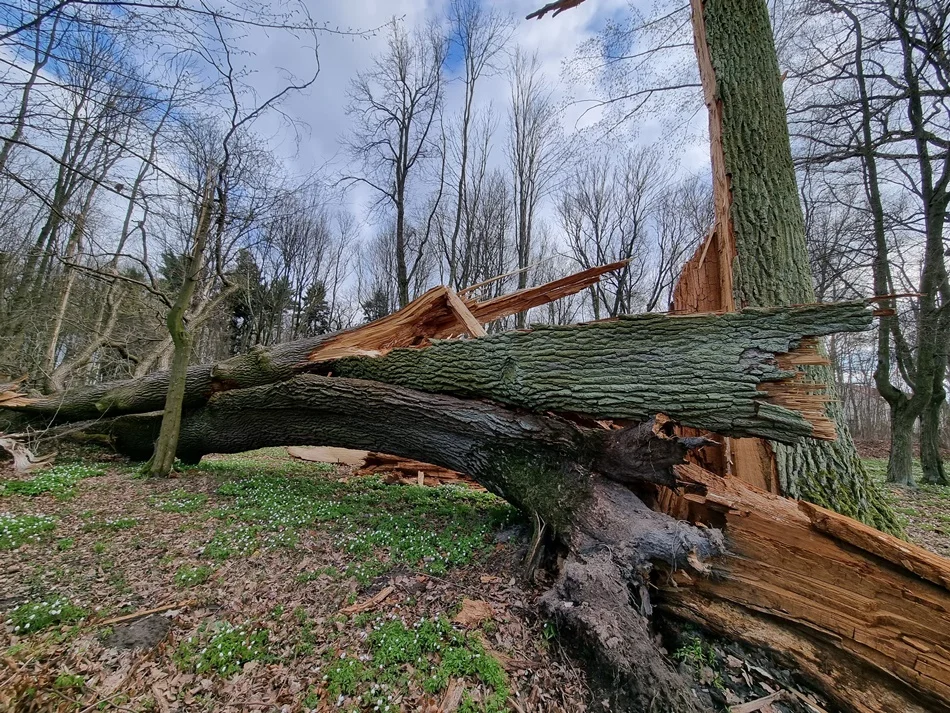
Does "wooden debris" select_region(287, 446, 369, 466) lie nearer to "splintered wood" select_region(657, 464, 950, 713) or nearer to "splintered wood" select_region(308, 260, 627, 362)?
"splintered wood" select_region(308, 260, 627, 362)

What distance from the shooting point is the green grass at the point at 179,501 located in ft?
12.4

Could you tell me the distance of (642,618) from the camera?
2.25 meters

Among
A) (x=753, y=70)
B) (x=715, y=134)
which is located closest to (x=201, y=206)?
(x=715, y=134)

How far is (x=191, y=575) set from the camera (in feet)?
8.75

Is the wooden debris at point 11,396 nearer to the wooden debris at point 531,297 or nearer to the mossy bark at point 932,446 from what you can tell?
the wooden debris at point 531,297

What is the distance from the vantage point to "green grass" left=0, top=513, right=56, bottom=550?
286 centimetres

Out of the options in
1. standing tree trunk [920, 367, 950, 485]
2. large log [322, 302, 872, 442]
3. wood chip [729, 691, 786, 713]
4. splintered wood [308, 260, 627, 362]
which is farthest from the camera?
standing tree trunk [920, 367, 950, 485]

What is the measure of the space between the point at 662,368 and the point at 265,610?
3.10 m

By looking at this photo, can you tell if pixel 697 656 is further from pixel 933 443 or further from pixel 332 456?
pixel 933 443

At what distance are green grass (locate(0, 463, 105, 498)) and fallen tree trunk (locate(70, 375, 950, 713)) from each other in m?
4.46

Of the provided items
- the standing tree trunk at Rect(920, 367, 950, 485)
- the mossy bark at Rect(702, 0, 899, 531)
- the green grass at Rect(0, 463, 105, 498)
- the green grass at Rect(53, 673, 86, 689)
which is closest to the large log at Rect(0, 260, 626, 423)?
the green grass at Rect(0, 463, 105, 498)

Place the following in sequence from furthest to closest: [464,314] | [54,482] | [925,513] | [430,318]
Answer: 1. [925,513]
2. [430,318]
3. [464,314]
4. [54,482]

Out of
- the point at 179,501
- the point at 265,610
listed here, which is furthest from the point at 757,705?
the point at 179,501

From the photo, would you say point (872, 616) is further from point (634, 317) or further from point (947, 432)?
point (947, 432)
